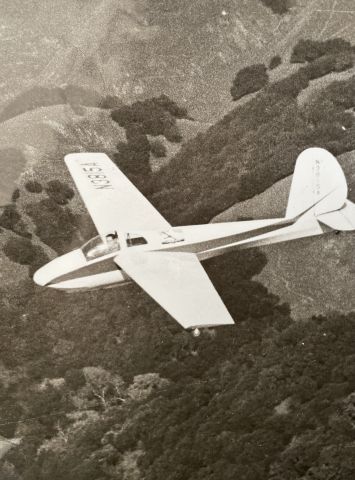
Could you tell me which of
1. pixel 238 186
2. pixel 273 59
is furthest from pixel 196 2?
pixel 238 186

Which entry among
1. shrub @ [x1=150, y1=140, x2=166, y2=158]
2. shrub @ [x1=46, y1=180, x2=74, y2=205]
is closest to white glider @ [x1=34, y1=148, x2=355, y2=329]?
shrub @ [x1=46, y1=180, x2=74, y2=205]

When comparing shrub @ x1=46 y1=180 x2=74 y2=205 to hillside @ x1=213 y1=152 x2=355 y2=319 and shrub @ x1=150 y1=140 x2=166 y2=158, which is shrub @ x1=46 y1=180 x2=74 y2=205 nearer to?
shrub @ x1=150 y1=140 x2=166 y2=158

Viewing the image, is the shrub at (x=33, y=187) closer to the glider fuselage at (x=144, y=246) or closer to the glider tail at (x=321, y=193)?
the glider fuselage at (x=144, y=246)

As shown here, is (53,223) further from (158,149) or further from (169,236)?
(169,236)

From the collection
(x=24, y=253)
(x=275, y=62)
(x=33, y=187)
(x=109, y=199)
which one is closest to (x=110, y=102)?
(x=33, y=187)

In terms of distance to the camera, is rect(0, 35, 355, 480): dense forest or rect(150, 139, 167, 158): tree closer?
rect(0, 35, 355, 480): dense forest

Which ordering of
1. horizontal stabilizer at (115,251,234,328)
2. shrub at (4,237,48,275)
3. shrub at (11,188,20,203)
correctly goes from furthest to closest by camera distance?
shrub at (11,188,20,203) → shrub at (4,237,48,275) → horizontal stabilizer at (115,251,234,328)

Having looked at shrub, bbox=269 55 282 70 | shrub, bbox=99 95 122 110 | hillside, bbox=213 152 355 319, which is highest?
shrub, bbox=99 95 122 110
